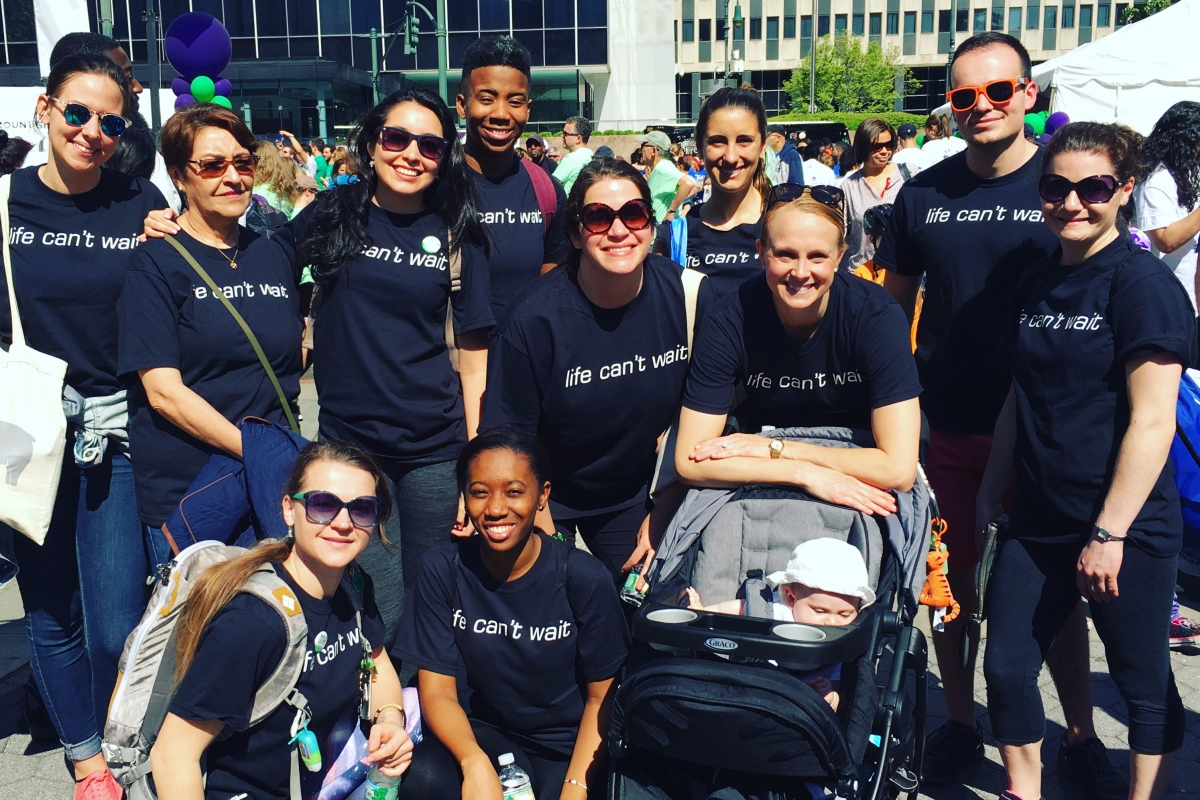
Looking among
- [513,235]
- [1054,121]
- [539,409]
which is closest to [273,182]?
[513,235]

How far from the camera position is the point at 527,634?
10.6ft

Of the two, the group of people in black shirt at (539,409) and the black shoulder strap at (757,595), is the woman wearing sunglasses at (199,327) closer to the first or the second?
the group of people in black shirt at (539,409)

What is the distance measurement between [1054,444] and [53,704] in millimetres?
3343

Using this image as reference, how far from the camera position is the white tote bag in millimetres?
3295

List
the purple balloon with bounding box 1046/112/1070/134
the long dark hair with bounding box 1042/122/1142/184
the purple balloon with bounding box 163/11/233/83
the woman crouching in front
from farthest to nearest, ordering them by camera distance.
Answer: the purple balloon with bounding box 1046/112/1070/134
the purple balloon with bounding box 163/11/233/83
the woman crouching in front
the long dark hair with bounding box 1042/122/1142/184

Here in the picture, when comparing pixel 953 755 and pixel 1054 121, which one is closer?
pixel 953 755

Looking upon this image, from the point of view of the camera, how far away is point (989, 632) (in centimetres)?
Answer: 328

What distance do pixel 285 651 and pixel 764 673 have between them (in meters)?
1.26

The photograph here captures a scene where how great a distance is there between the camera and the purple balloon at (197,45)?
351 inches

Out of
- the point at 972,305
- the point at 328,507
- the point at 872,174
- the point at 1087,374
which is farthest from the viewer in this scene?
the point at 872,174

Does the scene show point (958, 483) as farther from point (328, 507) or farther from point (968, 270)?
point (328, 507)

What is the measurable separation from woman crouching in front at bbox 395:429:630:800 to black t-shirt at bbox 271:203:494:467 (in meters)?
0.33

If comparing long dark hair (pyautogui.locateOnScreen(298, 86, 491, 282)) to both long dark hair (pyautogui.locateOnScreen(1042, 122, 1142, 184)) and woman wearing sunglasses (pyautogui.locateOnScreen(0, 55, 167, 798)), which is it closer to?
woman wearing sunglasses (pyautogui.locateOnScreen(0, 55, 167, 798))

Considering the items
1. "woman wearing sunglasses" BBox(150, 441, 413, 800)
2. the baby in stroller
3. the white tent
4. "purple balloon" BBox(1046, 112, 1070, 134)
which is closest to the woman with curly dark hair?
the baby in stroller
